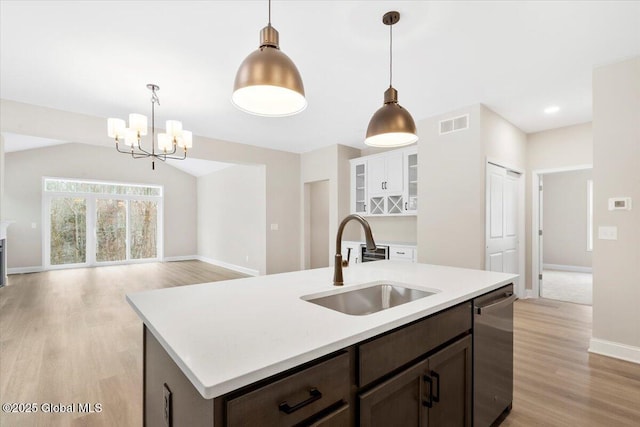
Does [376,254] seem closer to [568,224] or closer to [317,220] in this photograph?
[317,220]

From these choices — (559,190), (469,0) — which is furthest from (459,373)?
(559,190)

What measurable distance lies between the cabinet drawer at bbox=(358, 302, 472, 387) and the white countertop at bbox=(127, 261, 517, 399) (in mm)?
48

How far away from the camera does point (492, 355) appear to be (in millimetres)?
1694

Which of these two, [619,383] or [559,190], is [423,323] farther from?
[559,190]

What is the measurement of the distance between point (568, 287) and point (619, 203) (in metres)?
3.63

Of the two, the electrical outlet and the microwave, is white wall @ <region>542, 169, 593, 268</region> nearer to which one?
the microwave

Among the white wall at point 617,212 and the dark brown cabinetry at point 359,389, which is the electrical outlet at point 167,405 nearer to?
the dark brown cabinetry at point 359,389

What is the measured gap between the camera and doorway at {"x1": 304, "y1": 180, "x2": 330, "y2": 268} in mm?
6637

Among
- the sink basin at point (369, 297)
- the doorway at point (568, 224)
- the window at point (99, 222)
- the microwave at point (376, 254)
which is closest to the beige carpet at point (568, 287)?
the doorway at point (568, 224)

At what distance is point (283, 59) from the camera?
1.23 m

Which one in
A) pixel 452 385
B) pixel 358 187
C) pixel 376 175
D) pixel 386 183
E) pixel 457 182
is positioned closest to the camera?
pixel 452 385

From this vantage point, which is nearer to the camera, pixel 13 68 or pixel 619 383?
pixel 619 383

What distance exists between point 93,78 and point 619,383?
18.0 feet


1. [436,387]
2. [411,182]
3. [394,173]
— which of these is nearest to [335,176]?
[394,173]
